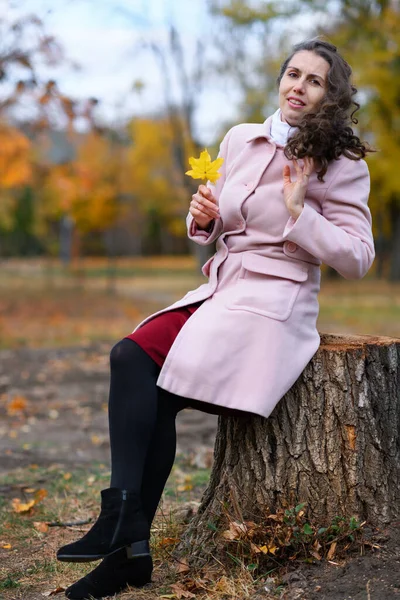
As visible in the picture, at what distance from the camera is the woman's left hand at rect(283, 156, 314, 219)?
2838mm

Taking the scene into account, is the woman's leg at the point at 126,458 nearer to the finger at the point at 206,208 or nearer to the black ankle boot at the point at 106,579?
the black ankle boot at the point at 106,579

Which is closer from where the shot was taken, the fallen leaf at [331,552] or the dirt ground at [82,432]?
the dirt ground at [82,432]

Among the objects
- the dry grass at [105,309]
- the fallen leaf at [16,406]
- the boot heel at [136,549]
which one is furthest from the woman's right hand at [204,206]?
the dry grass at [105,309]

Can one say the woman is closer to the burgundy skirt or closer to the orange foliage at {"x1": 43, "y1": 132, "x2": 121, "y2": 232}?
the burgundy skirt

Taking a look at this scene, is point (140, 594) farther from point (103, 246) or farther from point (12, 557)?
point (103, 246)

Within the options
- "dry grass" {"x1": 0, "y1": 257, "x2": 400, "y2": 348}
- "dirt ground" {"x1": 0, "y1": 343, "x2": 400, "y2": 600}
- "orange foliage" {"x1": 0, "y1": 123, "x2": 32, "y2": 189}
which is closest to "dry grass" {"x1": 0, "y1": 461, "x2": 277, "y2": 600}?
"dirt ground" {"x1": 0, "y1": 343, "x2": 400, "y2": 600}

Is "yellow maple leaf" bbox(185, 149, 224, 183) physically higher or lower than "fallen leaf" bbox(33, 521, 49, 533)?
higher

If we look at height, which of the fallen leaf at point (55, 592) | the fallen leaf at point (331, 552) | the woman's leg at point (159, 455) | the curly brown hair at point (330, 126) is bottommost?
the fallen leaf at point (55, 592)

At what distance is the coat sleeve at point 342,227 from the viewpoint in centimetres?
281

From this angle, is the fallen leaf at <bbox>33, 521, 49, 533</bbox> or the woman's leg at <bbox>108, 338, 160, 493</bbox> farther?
the fallen leaf at <bbox>33, 521, 49, 533</bbox>

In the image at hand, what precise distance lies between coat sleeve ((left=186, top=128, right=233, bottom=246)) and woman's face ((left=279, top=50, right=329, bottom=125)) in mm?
348

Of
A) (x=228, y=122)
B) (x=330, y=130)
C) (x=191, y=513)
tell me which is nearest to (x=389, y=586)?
(x=191, y=513)

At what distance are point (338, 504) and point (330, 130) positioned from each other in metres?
1.37

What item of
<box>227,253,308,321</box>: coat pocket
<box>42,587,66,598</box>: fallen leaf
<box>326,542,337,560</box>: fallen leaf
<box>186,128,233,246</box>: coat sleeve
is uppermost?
<box>186,128,233,246</box>: coat sleeve
